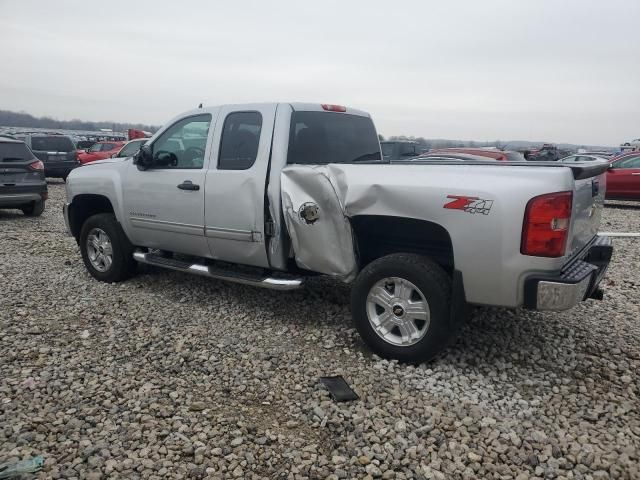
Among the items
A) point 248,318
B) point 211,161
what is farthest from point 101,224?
point 248,318

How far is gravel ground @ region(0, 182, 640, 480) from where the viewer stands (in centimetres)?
273

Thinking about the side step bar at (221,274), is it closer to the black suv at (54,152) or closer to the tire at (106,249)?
the tire at (106,249)

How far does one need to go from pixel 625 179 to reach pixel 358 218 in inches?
488

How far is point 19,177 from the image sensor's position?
32.7 feet

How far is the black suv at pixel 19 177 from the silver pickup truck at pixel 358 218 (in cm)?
531

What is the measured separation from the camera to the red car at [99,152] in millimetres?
19125

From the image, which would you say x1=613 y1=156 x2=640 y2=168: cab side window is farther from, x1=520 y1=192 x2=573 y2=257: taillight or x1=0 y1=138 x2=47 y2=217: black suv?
x1=0 y1=138 x2=47 y2=217: black suv

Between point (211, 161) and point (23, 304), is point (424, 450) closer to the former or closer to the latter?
point (211, 161)

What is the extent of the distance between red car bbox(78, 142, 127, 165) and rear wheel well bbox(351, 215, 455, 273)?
666 inches

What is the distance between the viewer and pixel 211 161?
4.67 meters

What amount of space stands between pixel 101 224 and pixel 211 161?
1799mm

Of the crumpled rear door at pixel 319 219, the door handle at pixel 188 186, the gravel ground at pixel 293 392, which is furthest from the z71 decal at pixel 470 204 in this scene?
the door handle at pixel 188 186

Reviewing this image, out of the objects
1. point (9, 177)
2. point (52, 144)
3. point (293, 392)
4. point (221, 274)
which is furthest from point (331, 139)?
point (52, 144)

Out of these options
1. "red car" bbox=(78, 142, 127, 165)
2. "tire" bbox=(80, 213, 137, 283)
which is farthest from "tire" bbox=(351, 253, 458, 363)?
"red car" bbox=(78, 142, 127, 165)
